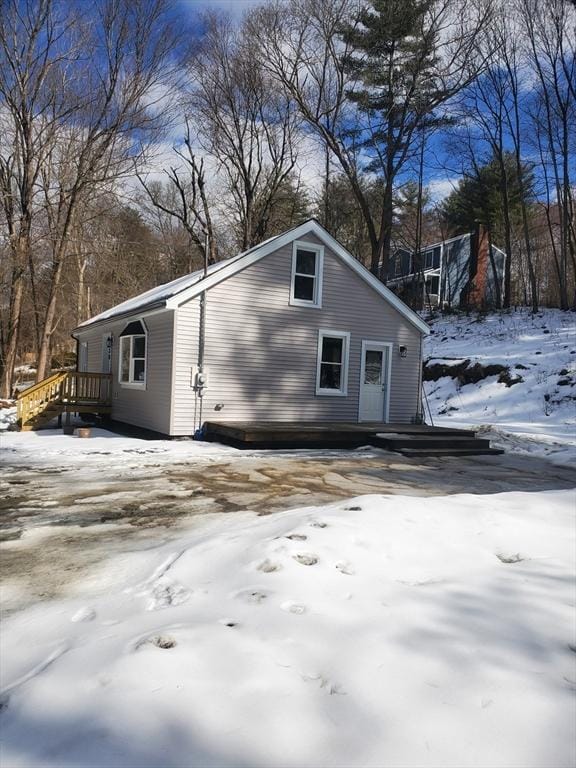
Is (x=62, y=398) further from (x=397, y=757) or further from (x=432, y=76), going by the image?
(x=432, y=76)

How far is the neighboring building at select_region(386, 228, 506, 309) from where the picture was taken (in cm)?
2995

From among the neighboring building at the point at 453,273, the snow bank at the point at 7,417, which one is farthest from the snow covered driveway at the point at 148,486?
the neighboring building at the point at 453,273

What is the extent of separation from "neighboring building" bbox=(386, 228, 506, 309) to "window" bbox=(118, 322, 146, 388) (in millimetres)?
19994

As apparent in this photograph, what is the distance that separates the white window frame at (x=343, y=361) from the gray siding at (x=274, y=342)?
0.32ft

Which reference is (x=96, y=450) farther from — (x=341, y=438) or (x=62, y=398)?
(x=341, y=438)

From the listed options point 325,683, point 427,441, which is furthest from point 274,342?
point 325,683

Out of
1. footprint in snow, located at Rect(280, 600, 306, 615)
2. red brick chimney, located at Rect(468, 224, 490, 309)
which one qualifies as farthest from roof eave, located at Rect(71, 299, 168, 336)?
red brick chimney, located at Rect(468, 224, 490, 309)

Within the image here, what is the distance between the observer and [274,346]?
1211cm

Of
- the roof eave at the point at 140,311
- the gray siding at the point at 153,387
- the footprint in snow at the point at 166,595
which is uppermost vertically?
the roof eave at the point at 140,311

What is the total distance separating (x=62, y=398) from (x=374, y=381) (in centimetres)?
766

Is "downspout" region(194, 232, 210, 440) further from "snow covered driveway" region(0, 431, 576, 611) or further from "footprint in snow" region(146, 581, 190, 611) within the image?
"footprint in snow" region(146, 581, 190, 611)

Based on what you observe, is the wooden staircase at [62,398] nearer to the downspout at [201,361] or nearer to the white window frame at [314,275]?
the downspout at [201,361]

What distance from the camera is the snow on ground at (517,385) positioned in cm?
1329

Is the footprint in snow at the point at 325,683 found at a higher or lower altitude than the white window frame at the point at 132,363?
lower
